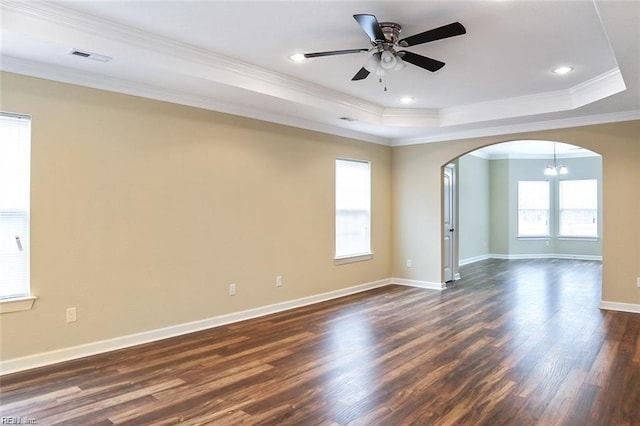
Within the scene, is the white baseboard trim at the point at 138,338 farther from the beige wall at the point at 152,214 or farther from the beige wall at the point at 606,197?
the beige wall at the point at 606,197

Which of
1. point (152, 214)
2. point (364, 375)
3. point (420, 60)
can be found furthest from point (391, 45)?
point (152, 214)

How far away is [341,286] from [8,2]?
198 inches

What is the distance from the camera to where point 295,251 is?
5.63 m

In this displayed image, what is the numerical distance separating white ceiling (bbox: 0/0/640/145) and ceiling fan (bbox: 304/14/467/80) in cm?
14

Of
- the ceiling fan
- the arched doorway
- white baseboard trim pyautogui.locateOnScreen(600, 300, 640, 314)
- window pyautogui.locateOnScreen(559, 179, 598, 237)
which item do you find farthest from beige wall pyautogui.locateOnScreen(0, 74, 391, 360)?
window pyautogui.locateOnScreen(559, 179, 598, 237)

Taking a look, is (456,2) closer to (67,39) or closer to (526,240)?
(67,39)

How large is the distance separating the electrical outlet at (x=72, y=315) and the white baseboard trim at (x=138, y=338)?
0.24 m

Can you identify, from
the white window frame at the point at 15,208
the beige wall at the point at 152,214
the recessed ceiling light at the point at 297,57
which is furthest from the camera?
the recessed ceiling light at the point at 297,57

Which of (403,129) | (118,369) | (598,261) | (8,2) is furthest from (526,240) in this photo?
(8,2)

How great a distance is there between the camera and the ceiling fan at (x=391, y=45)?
9.32ft

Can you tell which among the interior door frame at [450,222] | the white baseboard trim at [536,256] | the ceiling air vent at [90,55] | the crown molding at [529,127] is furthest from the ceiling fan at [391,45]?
the white baseboard trim at [536,256]

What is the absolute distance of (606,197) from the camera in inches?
217

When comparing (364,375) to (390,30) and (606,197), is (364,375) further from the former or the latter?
(606,197)

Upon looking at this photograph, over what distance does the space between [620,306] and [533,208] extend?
628 centimetres
